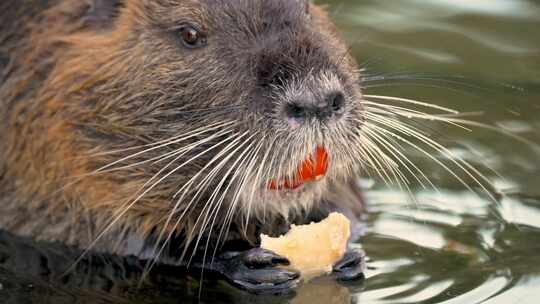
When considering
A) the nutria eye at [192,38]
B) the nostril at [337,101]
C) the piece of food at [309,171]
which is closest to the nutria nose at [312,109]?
the nostril at [337,101]

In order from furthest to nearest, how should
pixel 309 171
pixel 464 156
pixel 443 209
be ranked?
pixel 464 156 → pixel 443 209 → pixel 309 171

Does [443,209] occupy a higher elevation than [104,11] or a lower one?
lower

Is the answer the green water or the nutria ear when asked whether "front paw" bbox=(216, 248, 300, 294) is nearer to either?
→ the green water

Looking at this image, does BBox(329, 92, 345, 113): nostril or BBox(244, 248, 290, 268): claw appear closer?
BBox(329, 92, 345, 113): nostril

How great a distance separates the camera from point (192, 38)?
566 cm

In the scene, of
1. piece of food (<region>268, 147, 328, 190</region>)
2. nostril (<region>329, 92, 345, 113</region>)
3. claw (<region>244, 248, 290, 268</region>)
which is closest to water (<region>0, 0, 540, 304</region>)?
claw (<region>244, 248, 290, 268</region>)

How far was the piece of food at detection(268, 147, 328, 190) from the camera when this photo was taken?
17.7ft

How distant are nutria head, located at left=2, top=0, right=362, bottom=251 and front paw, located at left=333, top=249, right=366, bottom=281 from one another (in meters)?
0.25

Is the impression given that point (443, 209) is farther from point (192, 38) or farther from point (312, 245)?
point (192, 38)

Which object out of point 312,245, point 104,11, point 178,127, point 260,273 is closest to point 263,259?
point 260,273

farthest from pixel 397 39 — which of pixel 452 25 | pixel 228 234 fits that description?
pixel 228 234

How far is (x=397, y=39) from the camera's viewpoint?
7.99 m

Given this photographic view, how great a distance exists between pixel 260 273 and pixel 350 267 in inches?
13.0

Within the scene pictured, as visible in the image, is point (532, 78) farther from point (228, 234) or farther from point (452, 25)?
point (228, 234)
